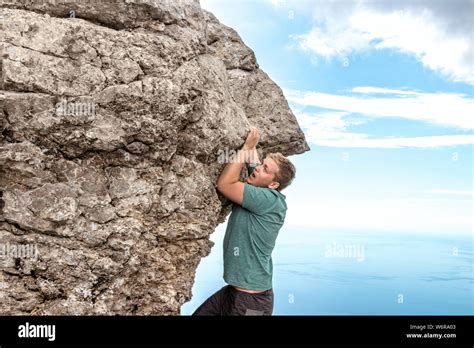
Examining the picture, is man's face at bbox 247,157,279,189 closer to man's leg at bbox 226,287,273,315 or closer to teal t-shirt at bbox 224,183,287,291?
teal t-shirt at bbox 224,183,287,291

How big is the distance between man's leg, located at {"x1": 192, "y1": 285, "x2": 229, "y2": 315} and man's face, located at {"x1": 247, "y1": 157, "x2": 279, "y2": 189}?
1480 mm

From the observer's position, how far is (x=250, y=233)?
662 centimetres

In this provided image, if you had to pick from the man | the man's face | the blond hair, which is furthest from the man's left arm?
the blond hair

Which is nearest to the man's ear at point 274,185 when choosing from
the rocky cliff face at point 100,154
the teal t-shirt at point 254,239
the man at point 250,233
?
the man at point 250,233

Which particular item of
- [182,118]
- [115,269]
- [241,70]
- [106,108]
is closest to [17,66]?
[106,108]

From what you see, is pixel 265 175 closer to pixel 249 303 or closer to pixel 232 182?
pixel 232 182

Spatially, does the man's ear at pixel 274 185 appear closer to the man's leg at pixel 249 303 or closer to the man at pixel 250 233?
the man at pixel 250 233

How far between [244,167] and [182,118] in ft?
4.88

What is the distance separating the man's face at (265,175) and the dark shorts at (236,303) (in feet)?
4.69

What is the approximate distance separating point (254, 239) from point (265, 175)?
0.86m

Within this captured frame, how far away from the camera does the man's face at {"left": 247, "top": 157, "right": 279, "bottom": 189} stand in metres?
6.77
